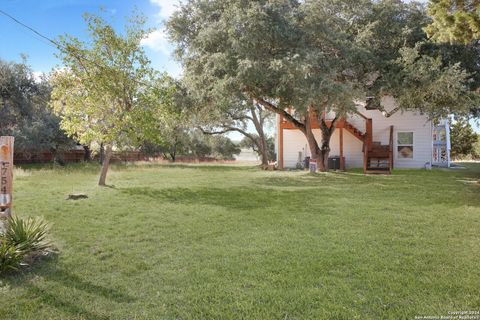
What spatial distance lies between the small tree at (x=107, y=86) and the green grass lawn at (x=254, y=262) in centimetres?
390

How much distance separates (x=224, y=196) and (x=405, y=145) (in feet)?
44.3

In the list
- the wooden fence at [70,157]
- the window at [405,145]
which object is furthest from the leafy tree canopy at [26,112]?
the window at [405,145]

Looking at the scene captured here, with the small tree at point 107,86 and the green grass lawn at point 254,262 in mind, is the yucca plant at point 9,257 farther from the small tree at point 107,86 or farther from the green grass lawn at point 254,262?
the small tree at point 107,86

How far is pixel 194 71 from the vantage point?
543 inches

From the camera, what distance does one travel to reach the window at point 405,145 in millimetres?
18625

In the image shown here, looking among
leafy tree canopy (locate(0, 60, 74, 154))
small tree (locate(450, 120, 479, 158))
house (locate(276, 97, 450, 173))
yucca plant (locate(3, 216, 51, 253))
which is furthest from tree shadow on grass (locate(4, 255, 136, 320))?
small tree (locate(450, 120, 479, 158))

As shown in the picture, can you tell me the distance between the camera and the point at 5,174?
5207mm

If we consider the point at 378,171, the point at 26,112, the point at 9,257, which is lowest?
the point at 9,257

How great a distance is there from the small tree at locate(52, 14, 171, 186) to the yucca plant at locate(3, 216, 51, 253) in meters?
6.71

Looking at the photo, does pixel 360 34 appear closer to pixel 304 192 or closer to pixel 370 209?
pixel 304 192

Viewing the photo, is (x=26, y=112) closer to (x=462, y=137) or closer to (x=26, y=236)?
(x=26, y=236)

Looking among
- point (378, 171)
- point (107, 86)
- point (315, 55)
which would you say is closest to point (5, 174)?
point (107, 86)

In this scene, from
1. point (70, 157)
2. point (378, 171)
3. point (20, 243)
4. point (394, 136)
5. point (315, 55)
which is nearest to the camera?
point (20, 243)

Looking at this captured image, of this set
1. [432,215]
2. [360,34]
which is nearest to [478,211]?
[432,215]
